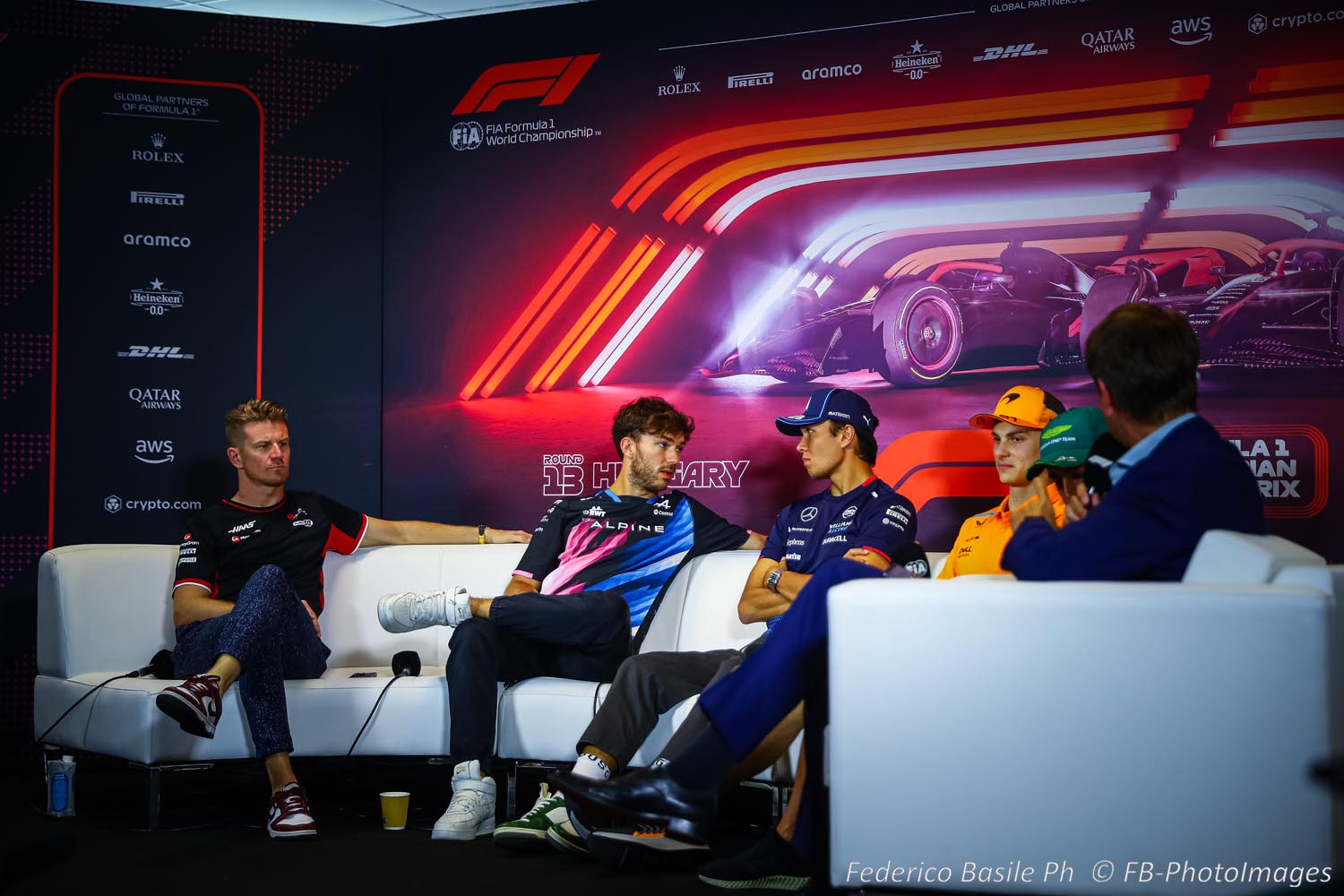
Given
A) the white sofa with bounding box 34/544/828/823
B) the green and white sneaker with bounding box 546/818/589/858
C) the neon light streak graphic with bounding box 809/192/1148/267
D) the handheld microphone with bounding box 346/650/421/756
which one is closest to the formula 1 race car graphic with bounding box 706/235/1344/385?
Result: the neon light streak graphic with bounding box 809/192/1148/267

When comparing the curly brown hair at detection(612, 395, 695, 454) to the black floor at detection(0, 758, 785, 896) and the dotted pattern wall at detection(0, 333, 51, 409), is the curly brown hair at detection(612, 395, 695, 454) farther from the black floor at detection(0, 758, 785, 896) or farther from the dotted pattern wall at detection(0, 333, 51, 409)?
the dotted pattern wall at detection(0, 333, 51, 409)

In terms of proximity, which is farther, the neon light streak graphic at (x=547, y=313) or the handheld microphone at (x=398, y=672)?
the neon light streak graphic at (x=547, y=313)

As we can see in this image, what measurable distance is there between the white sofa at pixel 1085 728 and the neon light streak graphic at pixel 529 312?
3143mm

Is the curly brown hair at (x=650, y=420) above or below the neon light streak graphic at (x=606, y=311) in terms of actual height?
below

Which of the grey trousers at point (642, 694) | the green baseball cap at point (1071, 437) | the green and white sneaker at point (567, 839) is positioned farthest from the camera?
the grey trousers at point (642, 694)

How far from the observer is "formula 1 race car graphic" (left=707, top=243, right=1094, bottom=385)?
14.6 feet

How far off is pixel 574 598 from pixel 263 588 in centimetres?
93

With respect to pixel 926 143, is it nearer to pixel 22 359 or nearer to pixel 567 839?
pixel 567 839

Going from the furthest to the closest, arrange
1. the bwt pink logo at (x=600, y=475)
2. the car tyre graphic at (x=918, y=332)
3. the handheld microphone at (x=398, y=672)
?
the bwt pink logo at (x=600, y=475) < the car tyre graphic at (x=918, y=332) < the handheld microphone at (x=398, y=672)

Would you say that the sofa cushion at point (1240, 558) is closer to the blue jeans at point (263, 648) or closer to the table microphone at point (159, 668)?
the blue jeans at point (263, 648)

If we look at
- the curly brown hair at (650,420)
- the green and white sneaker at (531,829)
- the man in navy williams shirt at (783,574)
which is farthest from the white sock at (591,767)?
the curly brown hair at (650,420)

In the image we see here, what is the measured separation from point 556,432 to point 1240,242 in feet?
8.41

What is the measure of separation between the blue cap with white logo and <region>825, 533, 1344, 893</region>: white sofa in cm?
175

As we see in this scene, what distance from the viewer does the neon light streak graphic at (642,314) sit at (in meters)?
4.93
